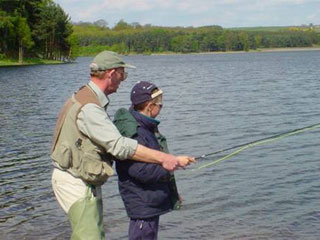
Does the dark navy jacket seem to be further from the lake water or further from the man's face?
the lake water

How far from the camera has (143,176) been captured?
4.82m

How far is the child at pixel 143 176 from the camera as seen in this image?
4867 mm

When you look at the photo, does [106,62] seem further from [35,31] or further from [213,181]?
[35,31]

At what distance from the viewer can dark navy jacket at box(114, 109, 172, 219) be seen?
4.84 metres

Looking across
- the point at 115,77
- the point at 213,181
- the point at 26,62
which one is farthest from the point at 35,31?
the point at 115,77

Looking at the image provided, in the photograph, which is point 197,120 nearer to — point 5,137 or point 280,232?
point 5,137

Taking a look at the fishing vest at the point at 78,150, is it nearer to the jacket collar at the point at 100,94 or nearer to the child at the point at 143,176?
the jacket collar at the point at 100,94

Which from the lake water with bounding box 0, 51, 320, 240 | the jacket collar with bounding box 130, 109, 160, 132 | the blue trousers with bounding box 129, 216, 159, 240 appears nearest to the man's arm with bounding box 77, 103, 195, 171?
the jacket collar with bounding box 130, 109, 160, 132

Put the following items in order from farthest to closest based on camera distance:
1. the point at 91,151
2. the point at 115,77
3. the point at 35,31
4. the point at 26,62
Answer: the point at 35,31, the point at 26,62, the point at 115,77, the point at 91,151

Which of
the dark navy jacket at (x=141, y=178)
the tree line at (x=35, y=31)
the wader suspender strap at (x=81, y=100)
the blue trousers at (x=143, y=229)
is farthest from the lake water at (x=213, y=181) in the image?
the tree line at (x=35, y=31)

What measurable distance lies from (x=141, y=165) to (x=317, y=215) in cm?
571

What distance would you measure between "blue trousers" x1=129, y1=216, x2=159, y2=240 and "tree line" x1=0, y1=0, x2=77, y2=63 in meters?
77.0

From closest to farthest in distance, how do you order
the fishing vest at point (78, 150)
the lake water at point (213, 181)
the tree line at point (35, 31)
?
the fishing vest at point (78, 150), the lake water at point (213, 181), the tree line at point (35, 31)

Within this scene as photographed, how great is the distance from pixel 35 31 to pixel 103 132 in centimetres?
9346
